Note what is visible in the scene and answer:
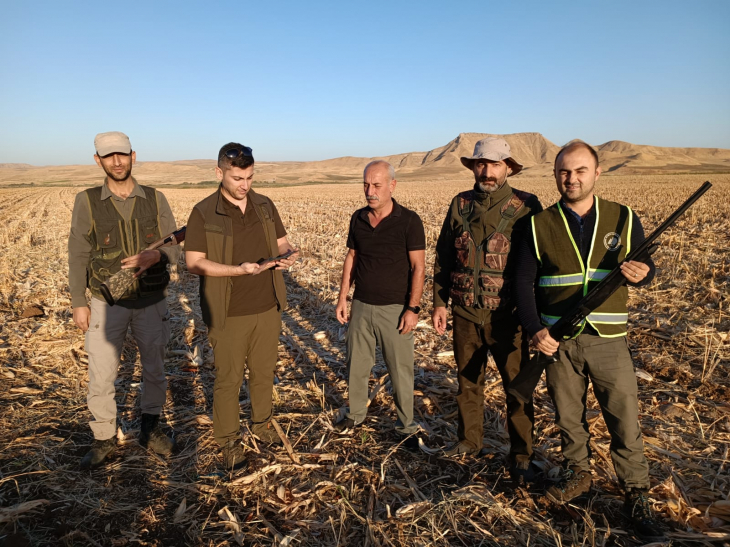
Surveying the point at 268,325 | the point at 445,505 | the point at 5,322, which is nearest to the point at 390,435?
the point at 445,505

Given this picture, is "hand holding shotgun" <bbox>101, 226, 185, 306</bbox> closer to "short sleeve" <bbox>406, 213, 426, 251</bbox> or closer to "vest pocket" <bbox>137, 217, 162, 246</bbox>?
"vest pocket" <bbox>137, 217, 162, 246</bbox>

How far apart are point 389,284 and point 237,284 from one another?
1.41m

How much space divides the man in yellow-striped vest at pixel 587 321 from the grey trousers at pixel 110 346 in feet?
11.1

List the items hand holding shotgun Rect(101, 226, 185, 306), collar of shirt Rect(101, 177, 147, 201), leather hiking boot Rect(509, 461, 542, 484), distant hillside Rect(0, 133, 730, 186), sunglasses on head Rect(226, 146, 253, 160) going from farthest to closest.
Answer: distant hillside Rect(0, 133, 730, 186), collar of shirt Rect(101, 177, 147, 201), hand holding shotgun Rect(101, 226, 185, 306), sunglasses on head Rect(226, 146, 253, 160), leather hiking boot Rect(509, 461, 542, 484)

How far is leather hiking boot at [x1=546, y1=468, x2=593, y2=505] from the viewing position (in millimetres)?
3320

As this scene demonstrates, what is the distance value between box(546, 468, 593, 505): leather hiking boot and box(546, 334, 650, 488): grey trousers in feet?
0.82

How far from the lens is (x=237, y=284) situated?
13.3 feet

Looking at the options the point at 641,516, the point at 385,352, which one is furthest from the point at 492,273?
the point at 641,516

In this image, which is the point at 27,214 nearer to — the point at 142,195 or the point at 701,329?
the point at 142,195

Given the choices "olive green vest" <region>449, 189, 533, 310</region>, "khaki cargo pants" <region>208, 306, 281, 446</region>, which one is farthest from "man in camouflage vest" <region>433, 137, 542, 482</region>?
"khaki cargo pants" <region>208, 306, 281, 446</region>

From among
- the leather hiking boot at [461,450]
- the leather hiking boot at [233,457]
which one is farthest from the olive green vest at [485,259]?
the leather hiking boot at [233,457]

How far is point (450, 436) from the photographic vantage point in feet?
14.7

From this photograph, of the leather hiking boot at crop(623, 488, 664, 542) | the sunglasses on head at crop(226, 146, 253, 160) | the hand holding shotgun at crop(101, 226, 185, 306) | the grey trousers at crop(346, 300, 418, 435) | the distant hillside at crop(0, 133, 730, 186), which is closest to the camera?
the leather hiking boot at crop(623, 488, 664, 542)

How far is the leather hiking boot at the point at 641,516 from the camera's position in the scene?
300cm
